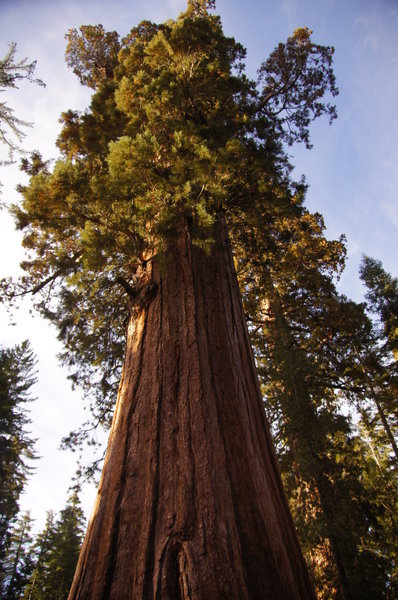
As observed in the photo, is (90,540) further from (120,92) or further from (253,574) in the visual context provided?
(120,92)

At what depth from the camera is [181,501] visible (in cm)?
209

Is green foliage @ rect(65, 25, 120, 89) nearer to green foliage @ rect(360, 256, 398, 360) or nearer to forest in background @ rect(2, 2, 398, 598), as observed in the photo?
forest in background @ rect(2, 2, 398, 598)

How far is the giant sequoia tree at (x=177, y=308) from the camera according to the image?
1.98 metres

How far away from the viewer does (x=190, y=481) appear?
7.06 feet

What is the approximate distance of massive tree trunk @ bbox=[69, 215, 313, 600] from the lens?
A: 6.10 ft

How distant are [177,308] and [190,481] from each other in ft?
5.35

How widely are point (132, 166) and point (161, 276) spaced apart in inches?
57.0

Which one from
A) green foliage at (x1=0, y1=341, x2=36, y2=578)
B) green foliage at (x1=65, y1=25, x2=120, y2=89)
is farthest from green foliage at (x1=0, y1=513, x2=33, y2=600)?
green foliage at (x1=65, y1=25, x2=120, y2=89)

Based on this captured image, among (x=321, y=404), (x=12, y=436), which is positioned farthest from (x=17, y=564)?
(x=321, y=404)

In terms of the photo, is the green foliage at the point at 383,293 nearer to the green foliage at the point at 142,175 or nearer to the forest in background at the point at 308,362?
the forest in background at the point at 308,362

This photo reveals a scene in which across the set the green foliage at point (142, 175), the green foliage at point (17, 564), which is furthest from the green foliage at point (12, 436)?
the green foliage at point (142, 175)

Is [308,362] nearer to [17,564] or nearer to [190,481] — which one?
[190,481]

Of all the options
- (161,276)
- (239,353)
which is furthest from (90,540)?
(161,276)

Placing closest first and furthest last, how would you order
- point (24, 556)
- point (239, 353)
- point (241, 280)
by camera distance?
point (239, 353)
point (241, 280)
point (24, 556)
